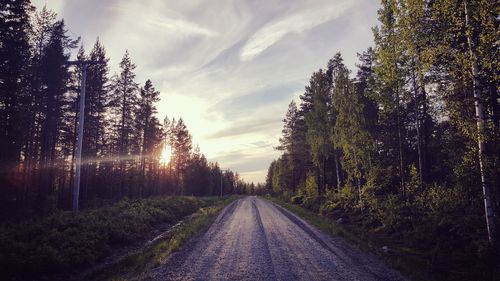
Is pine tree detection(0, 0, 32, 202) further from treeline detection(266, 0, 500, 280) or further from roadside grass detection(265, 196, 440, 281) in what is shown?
treeline detection(266, 0, 500, 280)

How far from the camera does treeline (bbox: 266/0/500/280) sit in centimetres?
1038

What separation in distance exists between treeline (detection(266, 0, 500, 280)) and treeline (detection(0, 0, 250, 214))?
21288 millimetres

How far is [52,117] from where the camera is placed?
106ft

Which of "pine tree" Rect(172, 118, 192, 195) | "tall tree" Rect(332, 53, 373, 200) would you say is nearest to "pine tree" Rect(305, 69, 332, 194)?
"tall tree" Rect(332, 53, 373, 200)

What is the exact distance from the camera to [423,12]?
13.1 m

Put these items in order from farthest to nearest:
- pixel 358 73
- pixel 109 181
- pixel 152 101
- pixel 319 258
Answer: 1. pixel 152 101
2. pixel 109 181
3. pixel 358 73
4. pixel 319 258

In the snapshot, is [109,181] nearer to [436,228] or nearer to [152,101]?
[152,101]

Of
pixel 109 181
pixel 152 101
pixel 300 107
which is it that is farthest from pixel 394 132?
pixel 109 181

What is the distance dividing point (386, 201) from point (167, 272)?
14.9m

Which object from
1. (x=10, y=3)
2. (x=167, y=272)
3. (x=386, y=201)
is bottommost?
(x=167, y=272)

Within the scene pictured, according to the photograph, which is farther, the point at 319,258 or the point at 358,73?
the point at 358,73

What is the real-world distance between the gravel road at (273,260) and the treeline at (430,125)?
2.99m

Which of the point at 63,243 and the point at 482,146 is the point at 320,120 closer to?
the point at 482,146

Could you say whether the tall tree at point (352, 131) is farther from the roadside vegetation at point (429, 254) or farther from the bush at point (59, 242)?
the bush at point (59, 242)
